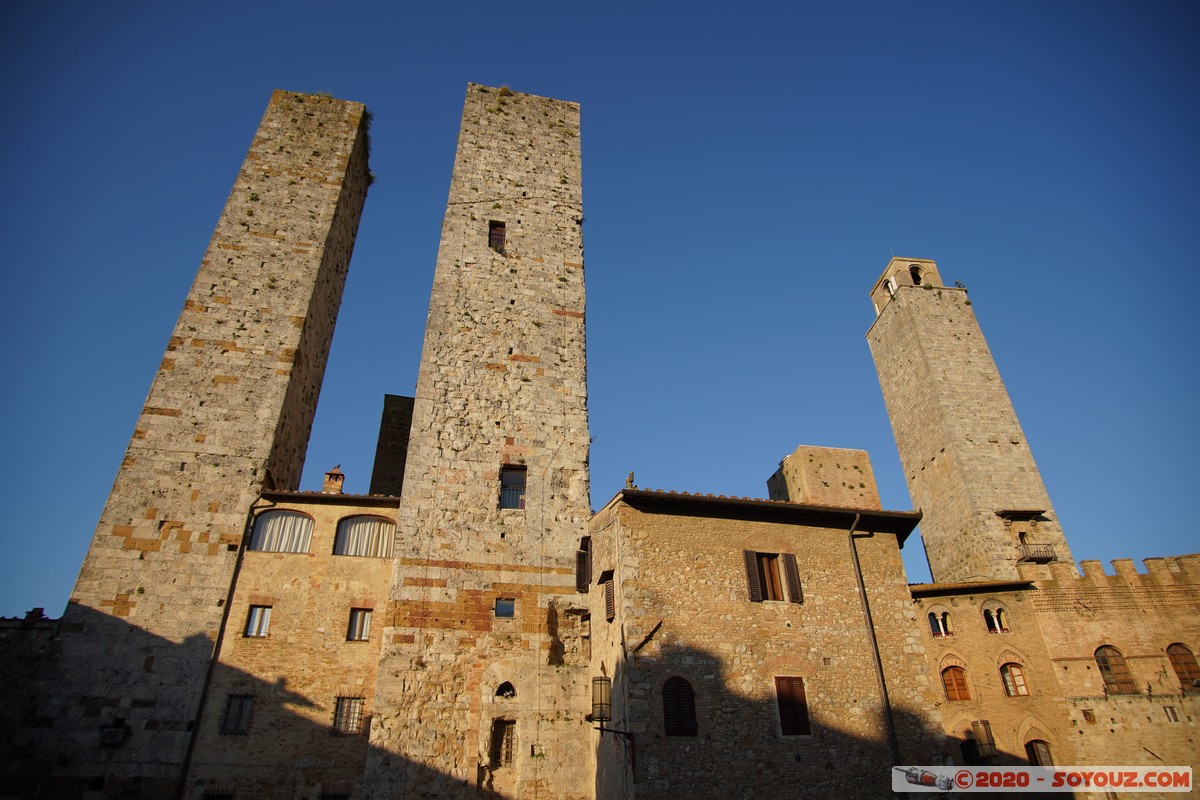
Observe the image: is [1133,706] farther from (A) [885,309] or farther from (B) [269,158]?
(B) [269,158]

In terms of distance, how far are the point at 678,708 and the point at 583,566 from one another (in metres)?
3.53

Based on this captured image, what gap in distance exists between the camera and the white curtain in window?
14.8 metres

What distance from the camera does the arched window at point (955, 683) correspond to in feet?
58.1

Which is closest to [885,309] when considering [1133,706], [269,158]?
[1133,706]

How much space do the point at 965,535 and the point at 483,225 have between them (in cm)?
2052

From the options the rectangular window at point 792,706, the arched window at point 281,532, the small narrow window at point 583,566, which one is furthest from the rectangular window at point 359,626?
the rectangular window at point 792,706

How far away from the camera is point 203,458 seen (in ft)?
50.0

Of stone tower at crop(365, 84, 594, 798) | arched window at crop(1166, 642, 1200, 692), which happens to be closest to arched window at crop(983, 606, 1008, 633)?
arched window at crop(1166, 642, 1200, 692)

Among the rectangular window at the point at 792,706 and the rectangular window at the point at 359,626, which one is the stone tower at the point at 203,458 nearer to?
the rectangular window at the point at 359,626

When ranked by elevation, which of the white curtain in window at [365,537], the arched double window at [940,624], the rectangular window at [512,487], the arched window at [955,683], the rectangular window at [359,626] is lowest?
the arched window at [955,683]

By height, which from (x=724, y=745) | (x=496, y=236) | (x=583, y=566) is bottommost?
(x=724, y=745)

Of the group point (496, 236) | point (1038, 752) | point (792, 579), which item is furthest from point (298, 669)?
point (1038, 752)

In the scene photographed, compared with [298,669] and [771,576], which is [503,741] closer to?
[298,669]

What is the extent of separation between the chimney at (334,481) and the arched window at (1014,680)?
61.6 ft
